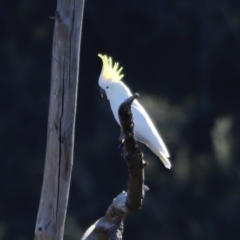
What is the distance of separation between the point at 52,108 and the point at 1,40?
8.04 feet

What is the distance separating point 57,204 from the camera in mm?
2328

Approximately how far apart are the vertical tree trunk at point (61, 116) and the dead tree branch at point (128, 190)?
0.64ft

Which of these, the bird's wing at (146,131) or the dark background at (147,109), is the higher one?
the dark background at (147,109)

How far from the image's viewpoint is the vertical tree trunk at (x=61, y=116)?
Answer: 7.36 feet

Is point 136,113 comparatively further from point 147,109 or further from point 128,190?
point 147,109

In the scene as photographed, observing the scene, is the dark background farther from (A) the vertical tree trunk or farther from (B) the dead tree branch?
(A) the vertical tree trunk

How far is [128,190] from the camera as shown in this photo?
88.4 inches

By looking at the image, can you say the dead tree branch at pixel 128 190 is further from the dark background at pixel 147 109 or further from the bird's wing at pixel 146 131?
the dark background at pixel 147 109

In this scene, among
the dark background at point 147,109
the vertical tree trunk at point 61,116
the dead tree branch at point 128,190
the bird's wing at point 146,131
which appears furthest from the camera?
the dark background at point 147,109

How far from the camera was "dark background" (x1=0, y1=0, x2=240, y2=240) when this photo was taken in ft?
15.2

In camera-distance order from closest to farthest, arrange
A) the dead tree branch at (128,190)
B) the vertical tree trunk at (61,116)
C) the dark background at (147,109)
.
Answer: the dead tree branch at (128,190) < the vertical tree trunk at (61,116) < the dark background at (147,109)

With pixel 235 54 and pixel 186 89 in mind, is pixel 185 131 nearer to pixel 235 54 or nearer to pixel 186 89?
pixel 186 89

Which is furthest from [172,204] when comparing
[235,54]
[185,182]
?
[235,54]

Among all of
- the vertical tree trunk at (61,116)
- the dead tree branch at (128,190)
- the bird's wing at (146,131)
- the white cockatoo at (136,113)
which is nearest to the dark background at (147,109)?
the white cockatoo at (136,113)
